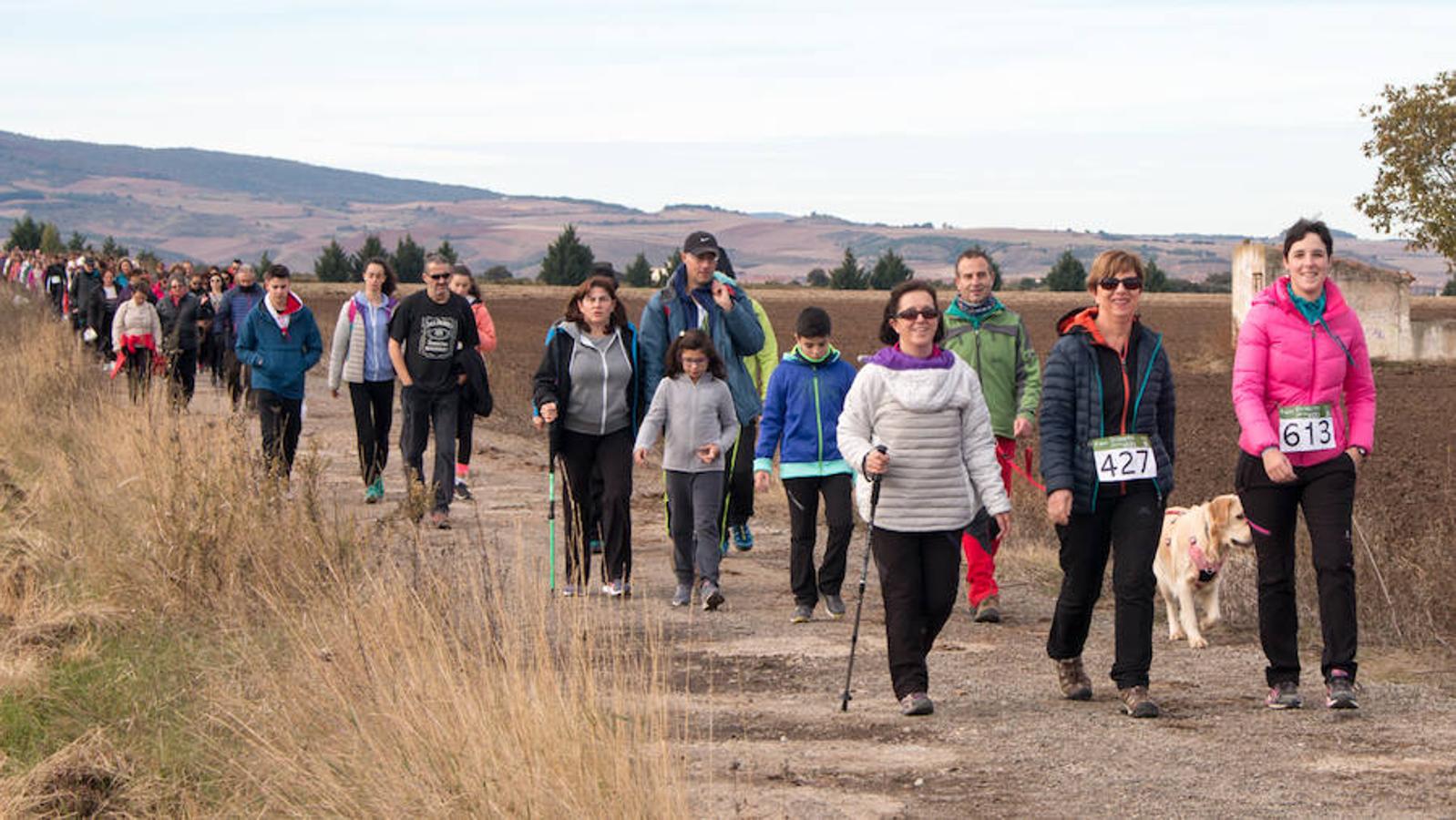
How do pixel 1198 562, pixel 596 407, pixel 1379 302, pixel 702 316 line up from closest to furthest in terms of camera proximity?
pixel 1198 562 < pixel 596 407 < pixel 702 316 < pixel 1379 302

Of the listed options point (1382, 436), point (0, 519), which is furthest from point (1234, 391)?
point (1382, 436)

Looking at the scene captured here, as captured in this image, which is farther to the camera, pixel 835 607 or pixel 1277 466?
A: pixel 835 607

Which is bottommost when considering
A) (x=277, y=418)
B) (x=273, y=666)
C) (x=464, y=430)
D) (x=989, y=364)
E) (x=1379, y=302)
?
(x=273, y=666)

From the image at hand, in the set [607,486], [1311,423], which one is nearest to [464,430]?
[607,486]

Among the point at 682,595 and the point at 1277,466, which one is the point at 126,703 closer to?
the point at 682,595

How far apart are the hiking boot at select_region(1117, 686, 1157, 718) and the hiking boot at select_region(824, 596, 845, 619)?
2787 millimetres

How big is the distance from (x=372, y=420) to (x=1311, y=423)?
9.00 metres

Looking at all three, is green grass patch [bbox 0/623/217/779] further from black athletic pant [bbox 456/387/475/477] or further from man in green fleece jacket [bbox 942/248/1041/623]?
black athletic pant [bbox 456/387/475/477]

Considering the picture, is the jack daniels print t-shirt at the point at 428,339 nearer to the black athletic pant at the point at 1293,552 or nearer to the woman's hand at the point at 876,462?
the woman's hand at the point at 876,462

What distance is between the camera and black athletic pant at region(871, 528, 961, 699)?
8.00 m

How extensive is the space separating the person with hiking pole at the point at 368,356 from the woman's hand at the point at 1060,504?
310 inches

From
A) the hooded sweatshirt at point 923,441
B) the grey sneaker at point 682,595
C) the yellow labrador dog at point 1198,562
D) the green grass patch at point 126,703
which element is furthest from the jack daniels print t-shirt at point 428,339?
the hooded sweatshirt at point 923,441

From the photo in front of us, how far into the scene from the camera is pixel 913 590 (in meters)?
8.07

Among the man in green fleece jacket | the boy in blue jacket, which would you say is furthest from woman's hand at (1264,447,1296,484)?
the boy in blue jacket
